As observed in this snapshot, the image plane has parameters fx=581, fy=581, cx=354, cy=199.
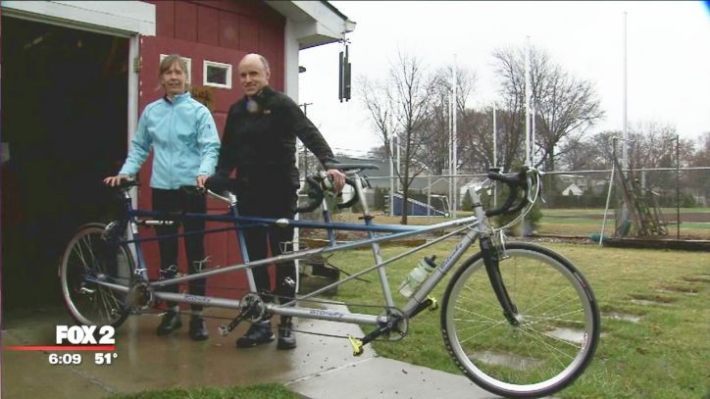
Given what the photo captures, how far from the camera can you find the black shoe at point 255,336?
9.95 feet

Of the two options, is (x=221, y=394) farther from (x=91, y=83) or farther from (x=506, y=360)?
(x=91, y=83)

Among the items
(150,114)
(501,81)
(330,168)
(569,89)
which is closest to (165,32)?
(150,114)

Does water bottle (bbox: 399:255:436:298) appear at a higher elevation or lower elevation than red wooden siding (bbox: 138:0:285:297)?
lower

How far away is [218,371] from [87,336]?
0.82 metres

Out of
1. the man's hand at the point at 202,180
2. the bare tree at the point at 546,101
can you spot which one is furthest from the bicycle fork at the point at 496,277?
the man's hand at the point at 202,180

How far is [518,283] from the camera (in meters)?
2.39

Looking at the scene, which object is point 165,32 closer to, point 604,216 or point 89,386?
point 89,386

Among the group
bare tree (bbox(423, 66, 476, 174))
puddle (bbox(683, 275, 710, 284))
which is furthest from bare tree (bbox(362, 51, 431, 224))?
puddle (bbox(683, 275, 710, 284))

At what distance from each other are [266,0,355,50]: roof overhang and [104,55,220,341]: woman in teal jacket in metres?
1.10

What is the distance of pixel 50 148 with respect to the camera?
5.32 m

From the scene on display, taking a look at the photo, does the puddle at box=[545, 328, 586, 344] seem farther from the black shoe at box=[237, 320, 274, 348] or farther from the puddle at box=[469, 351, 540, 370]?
the black shoe at box=[237, 320, 274, 348]

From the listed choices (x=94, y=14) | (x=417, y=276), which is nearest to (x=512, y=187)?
(x=417, y=276)

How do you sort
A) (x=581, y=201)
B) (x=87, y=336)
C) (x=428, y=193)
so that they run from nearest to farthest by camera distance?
1. (x=87, y=336)
2. (x=428, y=193)
3. (x=581, y=201)

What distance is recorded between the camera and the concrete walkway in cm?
241
